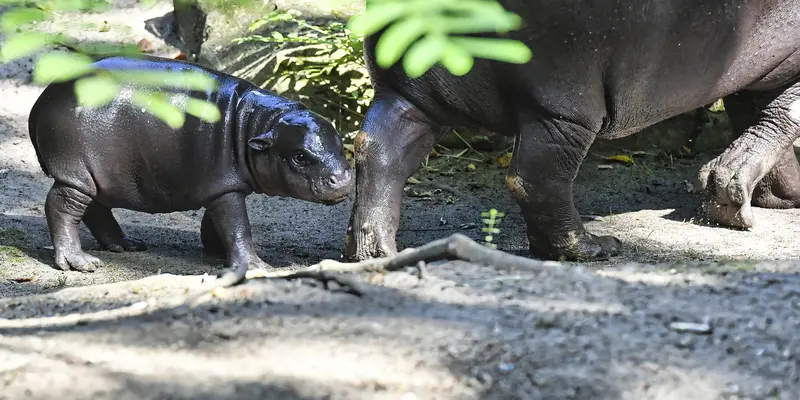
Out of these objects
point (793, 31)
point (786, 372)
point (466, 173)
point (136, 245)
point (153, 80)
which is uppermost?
point (793, 31)

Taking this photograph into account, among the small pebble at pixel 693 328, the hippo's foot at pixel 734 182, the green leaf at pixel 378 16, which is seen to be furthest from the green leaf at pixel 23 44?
the hippo's foot at pixel 734 182

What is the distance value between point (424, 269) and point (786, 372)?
1.07 metres

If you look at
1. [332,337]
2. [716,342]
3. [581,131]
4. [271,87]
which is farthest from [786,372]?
[271,87]

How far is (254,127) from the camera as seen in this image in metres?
4.64

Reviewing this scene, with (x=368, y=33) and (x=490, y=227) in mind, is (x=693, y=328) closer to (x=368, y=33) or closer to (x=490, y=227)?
(x=368, y=33)

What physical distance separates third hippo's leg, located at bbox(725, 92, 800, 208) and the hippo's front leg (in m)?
2.91

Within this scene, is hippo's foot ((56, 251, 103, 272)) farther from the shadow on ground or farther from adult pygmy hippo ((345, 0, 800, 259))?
the shadow on ground

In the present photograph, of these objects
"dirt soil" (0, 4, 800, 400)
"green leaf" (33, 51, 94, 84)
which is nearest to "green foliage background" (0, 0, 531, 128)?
"green leaf" (33, 51, 94, 84)

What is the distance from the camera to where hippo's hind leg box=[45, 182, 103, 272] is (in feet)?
14.9

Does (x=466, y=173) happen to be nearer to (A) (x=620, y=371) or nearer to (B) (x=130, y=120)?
(B) (x=130, y=120)

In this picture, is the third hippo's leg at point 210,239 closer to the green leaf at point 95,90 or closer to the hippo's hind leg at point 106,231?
the hippo's hind leg at point 106,231

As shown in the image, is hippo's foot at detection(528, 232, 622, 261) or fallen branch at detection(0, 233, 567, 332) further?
hippo's foot at detection(528, 232, 622, 261)

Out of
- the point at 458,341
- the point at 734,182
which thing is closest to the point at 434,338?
the point at 458,341

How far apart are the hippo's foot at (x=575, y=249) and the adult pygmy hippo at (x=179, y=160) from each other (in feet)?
3.29
